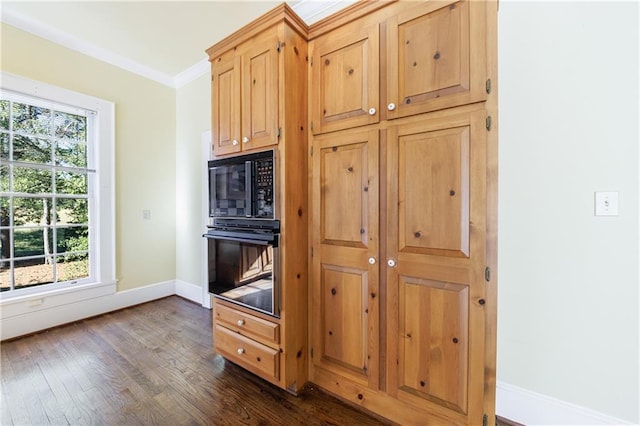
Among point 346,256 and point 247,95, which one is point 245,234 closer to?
point 346,256

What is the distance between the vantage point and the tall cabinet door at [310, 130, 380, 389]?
1.46 meters

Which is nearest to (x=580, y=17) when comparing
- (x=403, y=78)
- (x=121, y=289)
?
(x=403, y=78)

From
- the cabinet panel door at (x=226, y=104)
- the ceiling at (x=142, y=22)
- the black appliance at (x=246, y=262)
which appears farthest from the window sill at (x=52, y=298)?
the ceiling at (x=142, y=22)

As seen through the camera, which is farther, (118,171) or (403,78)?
(118,171)

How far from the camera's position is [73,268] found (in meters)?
2.76

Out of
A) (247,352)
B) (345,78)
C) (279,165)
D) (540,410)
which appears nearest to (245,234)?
(279,165)

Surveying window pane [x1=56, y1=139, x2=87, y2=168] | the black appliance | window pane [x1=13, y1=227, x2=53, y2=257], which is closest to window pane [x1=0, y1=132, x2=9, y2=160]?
window pane [x1=56, y1=139, x2=87, y2=168]

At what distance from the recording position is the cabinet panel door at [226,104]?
1846 millimetres

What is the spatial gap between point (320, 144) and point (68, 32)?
9.58ft

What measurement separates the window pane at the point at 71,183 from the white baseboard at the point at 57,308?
1.07 meters

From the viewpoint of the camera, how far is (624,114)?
1.20 meters

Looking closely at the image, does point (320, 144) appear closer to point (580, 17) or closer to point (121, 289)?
point (580, 17)

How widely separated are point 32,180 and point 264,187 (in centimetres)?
260

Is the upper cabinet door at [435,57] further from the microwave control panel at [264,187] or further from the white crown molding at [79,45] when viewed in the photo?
the white crown molding at [79,45]
